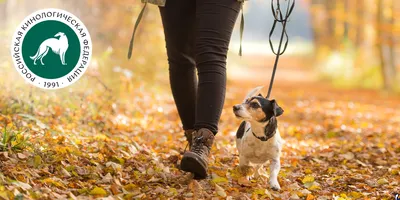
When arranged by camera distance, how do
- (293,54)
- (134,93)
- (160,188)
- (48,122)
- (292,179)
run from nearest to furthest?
(160,188)
(292,179)
(48,122)
(134,93)
(293,54)

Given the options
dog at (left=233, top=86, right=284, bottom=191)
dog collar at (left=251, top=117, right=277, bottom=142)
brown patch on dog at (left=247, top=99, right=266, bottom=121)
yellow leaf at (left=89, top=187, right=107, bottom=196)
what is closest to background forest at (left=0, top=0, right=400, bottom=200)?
yellow leaf at (left=89, top=187, right=107, bottom=196)

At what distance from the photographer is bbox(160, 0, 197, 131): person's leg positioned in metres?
3.85

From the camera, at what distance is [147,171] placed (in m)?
3.81

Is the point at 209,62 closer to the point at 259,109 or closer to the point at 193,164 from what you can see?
the point at 259,109

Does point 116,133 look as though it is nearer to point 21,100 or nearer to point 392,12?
point 21,100

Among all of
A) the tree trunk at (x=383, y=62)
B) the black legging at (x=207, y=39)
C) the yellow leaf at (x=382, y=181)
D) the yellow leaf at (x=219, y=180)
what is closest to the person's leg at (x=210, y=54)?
the black legging at (x=207, y=39)

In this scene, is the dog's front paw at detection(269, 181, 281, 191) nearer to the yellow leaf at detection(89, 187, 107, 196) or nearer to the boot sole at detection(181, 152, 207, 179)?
the boot sole at detection(181, 152, 207, 179)

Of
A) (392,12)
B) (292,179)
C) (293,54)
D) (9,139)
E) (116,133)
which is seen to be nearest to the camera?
(9,139)

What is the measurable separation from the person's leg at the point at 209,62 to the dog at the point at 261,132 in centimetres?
21

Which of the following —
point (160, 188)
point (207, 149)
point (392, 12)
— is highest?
point (392, 12)

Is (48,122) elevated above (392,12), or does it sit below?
below

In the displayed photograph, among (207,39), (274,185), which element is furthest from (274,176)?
(207,39)

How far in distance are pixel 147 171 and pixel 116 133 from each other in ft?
5.75

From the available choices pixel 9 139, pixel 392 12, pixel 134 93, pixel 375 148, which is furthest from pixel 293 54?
pixel 9 139
